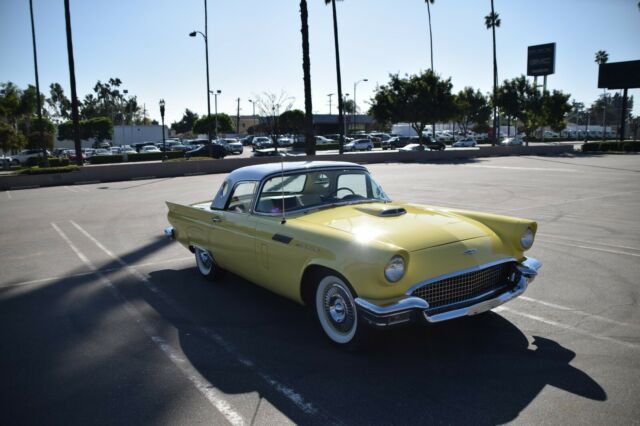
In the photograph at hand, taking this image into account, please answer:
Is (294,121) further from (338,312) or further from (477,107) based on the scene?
(338,312)

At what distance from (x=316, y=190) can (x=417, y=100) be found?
39.6 metres

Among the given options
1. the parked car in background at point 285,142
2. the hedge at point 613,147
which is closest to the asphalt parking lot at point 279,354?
the hedge at point 613,147

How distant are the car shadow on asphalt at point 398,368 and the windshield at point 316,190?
3.83ft

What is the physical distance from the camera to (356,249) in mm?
3719

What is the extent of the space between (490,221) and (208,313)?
312 centimetres

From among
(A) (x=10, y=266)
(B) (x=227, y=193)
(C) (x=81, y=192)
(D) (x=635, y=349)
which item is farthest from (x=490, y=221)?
(C) (x=81, y=192)

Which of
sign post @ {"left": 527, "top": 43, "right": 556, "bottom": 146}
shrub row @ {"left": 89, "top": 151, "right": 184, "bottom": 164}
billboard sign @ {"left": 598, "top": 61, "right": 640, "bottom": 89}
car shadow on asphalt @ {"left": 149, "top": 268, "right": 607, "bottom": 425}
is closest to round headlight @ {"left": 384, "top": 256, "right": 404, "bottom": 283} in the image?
car shadow on asphalt @ {"left": 149, "top": 268, "right": 607, "bottom": 425}

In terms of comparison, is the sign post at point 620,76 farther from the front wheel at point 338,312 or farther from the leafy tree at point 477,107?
the front wheel at point 338,312

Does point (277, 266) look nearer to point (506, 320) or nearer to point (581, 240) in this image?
point (506, 320)

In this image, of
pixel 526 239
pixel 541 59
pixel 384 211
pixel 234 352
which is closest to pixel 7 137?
pixel 234 352

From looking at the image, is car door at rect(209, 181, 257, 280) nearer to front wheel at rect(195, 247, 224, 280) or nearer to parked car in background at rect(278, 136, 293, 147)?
front wheel at rect(195, 247, 224, 280)

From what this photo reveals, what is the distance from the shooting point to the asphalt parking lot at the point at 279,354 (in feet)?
10.4

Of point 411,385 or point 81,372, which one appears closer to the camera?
point 411,385

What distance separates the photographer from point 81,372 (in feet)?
12.4
